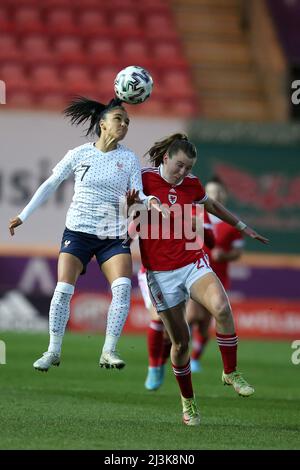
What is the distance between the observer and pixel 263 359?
16062 mm

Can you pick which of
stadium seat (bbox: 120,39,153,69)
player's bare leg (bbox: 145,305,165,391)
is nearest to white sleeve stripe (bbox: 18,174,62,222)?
player's bare leg (bbox: 145,305,165,391)

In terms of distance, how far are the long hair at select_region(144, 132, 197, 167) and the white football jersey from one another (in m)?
0.16

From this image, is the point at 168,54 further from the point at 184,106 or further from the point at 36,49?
the point at 36,49

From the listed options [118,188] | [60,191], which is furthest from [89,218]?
[60,191]

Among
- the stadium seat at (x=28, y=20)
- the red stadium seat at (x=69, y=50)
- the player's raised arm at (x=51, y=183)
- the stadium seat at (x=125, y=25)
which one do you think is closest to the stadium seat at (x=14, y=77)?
the red stadium seat at (x=69, y=50)

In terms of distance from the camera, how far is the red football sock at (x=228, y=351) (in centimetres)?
865

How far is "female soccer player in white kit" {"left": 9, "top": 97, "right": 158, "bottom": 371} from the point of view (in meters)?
8.91

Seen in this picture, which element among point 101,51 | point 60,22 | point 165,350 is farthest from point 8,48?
point 165,350

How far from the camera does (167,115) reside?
20219mm

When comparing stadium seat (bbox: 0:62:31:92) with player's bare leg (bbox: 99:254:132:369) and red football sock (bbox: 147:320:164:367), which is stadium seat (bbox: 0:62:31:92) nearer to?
red football sock (bbox: 147:320:164:367)

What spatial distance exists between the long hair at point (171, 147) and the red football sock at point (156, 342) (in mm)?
2892
